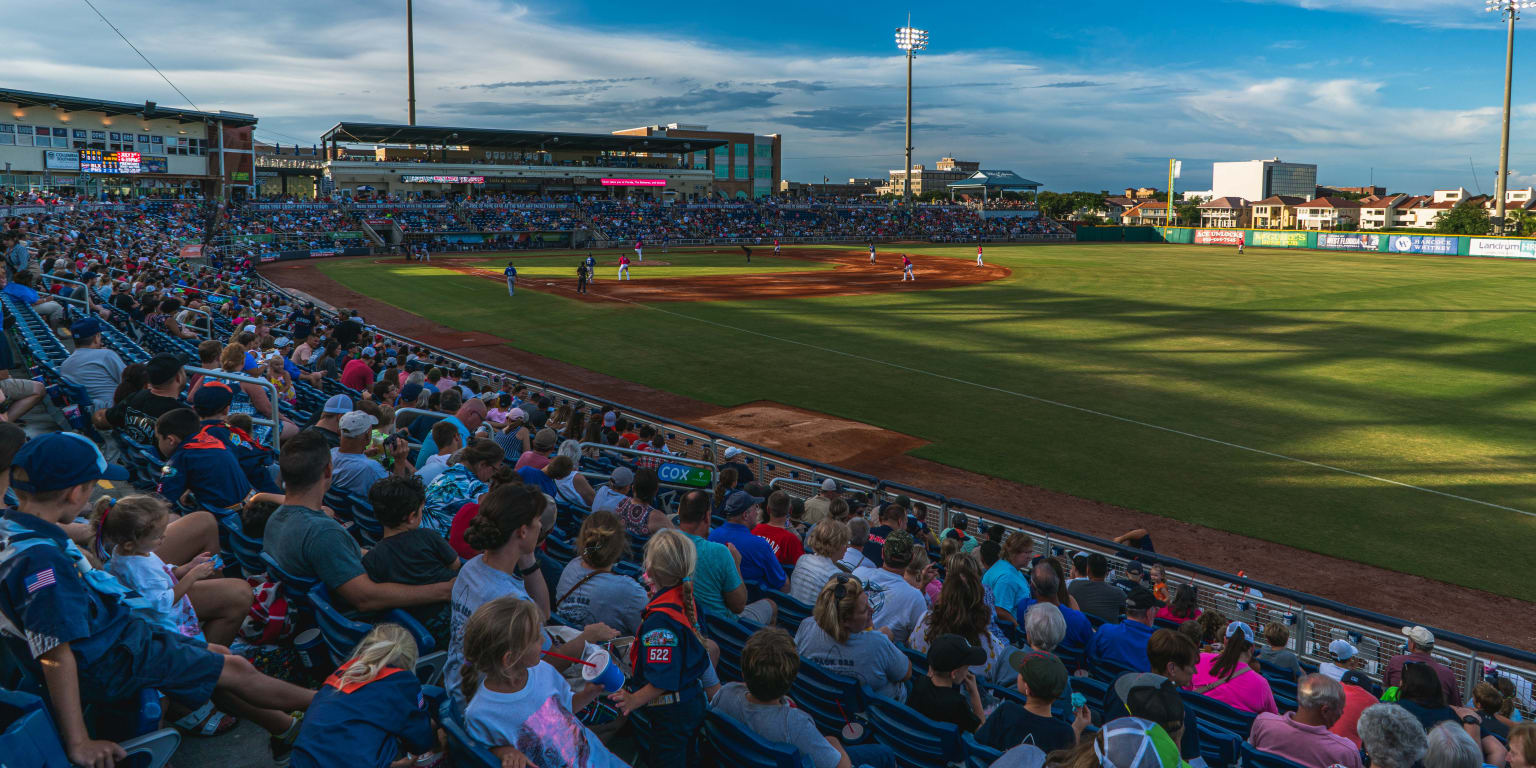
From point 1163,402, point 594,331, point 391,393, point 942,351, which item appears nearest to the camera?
point 391,393

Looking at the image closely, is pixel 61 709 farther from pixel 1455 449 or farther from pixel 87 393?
pixel 1455 449

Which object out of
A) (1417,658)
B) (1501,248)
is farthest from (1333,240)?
(1417,658)

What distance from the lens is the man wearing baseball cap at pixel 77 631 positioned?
355cm

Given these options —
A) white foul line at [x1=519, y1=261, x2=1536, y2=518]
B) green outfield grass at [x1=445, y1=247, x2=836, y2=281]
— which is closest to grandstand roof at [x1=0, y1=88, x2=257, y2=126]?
green outfield grass at [x1=445, y1=247, x2=836, y2=281]

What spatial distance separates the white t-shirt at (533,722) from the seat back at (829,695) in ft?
5.48

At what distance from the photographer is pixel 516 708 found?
364cm

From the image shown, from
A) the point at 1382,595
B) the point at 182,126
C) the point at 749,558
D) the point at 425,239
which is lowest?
the point at 1382,595

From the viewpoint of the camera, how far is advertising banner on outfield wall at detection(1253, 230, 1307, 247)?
86562 millimetres

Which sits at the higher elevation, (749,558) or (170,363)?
(170,363)

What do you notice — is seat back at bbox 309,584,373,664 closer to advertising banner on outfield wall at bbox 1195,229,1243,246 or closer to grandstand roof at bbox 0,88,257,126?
grandstand roof at bbox 0,88,257,126

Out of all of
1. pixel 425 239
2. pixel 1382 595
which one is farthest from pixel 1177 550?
pixel 425 239

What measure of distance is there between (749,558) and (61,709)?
14.1ft

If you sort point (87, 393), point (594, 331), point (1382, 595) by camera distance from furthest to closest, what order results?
point (594, 331) → point (1382, 595) → point (87, 393)

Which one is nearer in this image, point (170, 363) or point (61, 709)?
point (61, 709)
